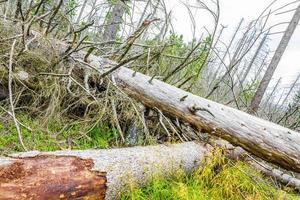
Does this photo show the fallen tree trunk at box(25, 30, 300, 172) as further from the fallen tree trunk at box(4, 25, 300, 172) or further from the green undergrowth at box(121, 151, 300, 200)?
the green undergrowth at box(121, 151, 300, 200)

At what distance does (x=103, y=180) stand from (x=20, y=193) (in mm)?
766

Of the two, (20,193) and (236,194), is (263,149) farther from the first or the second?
(20,193)

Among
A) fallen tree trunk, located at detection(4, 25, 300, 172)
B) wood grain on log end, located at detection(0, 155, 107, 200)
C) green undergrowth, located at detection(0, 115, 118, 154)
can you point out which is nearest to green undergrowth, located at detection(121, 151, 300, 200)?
fallen tree trunk, located at detection(4, 25, 300, 172)

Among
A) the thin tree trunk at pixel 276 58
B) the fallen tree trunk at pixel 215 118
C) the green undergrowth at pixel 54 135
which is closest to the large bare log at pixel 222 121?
the fallen tree trunk at pixel 215 118

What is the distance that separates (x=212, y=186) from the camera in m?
3.99

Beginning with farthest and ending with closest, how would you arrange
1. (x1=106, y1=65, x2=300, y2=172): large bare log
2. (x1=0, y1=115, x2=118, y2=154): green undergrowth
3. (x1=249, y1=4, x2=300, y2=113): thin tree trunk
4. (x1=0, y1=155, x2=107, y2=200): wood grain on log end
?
(x1=249, y1=4, x2=300, y2=113): thin tree trunk → (x1=106, y1=65, x2=300, y2=172): large bare log → (x1=0, y1=115, x2=118, y2=154): green undergrowth → (x1=0, y1=155, x2=107, y2=200): wood grain on log end

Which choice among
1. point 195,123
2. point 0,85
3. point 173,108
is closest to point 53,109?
point 0,85

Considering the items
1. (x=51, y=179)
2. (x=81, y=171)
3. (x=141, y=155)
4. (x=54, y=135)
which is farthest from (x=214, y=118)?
(x=51, y=179)

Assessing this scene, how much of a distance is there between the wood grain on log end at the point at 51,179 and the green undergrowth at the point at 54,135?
37.8 inches

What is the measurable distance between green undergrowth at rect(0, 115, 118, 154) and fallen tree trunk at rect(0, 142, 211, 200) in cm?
87

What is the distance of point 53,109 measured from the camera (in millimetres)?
4191

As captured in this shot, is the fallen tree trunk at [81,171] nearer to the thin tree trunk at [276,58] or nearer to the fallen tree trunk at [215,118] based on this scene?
the fallen tree trunk at [215,118]

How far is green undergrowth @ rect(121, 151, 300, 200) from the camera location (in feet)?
10.9

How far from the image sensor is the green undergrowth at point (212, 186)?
3332mm
